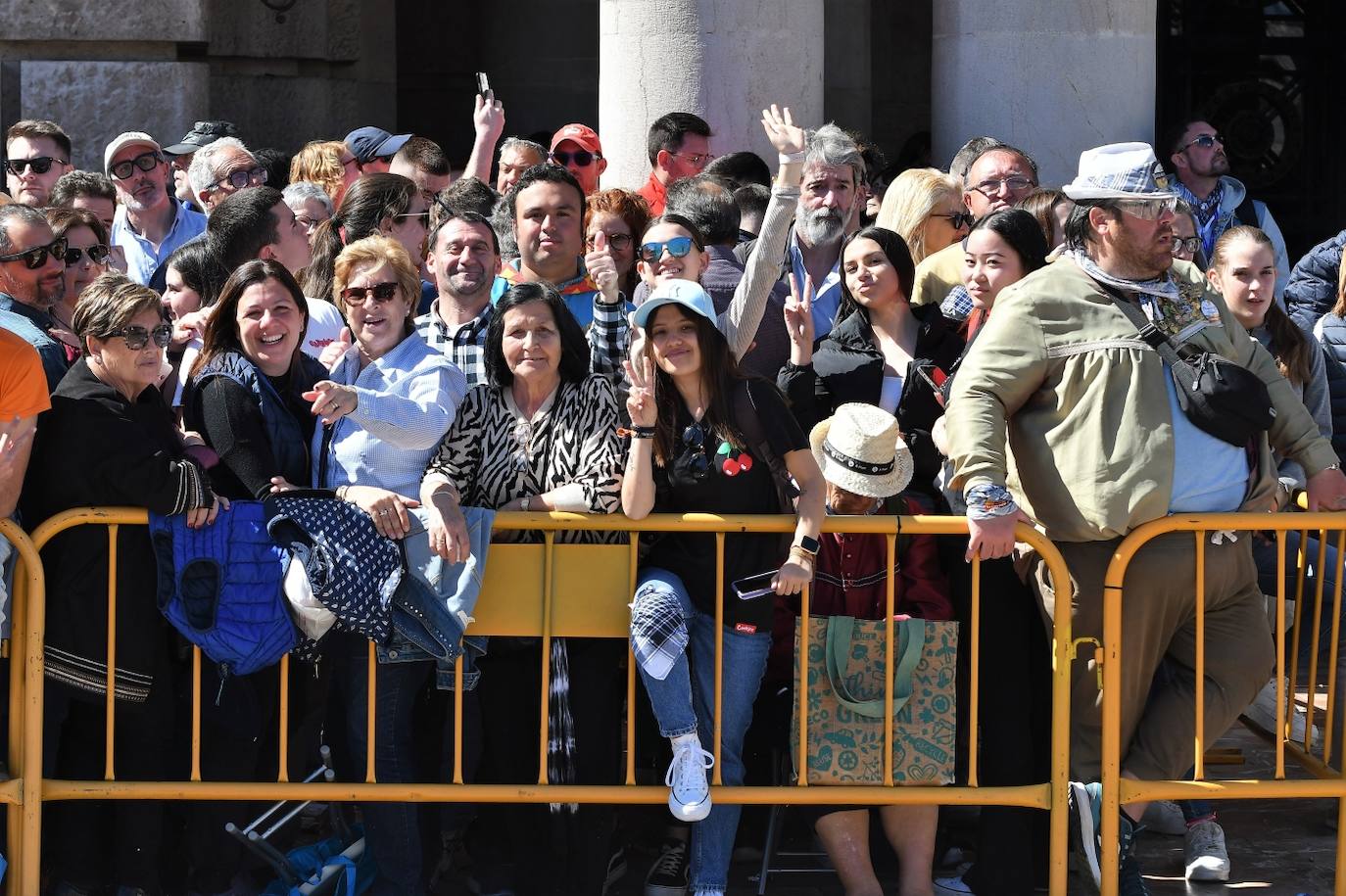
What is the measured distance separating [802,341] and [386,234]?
1731 mm

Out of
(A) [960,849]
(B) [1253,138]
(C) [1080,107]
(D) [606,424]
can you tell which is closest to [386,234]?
(D) [606,424]

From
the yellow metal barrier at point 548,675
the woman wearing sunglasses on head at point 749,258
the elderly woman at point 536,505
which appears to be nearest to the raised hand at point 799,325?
the woman wearing sunglasses on head at point 749,258

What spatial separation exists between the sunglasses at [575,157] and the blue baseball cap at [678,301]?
294 centimetres

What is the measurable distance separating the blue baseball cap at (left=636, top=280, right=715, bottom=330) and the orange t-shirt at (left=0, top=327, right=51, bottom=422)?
171 centimetres

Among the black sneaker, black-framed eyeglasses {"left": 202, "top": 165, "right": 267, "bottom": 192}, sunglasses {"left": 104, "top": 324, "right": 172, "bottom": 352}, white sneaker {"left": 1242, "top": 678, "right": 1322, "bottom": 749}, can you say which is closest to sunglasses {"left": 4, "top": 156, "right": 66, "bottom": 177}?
black-framed eyeglasses {"left": 202, "top": 165, "right": 267, "bottom": 192}

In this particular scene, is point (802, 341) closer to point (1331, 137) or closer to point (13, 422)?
point (13, 422)

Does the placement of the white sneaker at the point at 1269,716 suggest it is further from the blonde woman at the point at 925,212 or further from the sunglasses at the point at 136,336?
the sunglasses at the point at 136,336

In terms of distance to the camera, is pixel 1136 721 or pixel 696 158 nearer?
pixel 1136 721

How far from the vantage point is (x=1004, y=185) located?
7746 mm

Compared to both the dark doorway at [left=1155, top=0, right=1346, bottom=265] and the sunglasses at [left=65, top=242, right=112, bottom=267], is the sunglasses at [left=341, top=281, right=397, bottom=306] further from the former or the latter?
the dark doorway at [left=1155, top=0, right=1346, bottom=265]

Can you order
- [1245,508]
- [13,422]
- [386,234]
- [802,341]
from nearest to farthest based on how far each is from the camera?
1. [13,422]
2. [1245,508]
3. [802,341]
4. [386,234]

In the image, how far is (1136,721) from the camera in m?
5.72

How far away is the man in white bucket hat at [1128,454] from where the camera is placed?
215 inches

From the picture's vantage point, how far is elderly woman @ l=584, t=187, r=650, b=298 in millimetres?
6777
